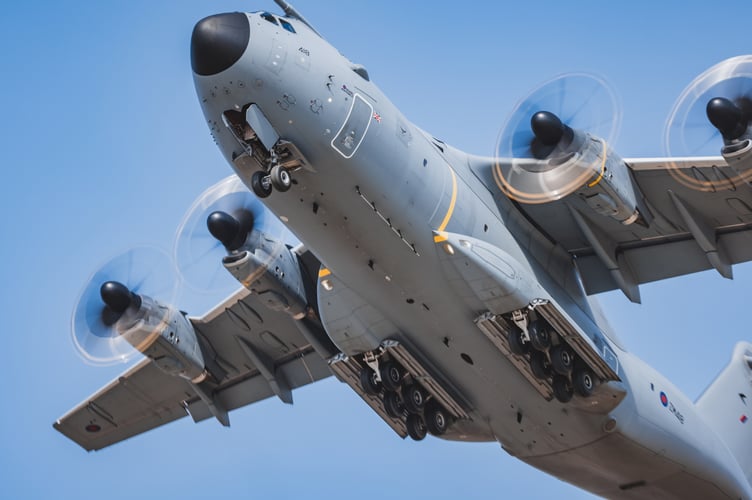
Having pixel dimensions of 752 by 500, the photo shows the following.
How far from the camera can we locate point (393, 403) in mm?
14266

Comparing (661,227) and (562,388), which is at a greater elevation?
(661,227)

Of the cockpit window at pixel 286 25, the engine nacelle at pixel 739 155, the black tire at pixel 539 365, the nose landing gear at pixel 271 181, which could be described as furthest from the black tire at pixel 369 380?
the engine nacelle at pixel 739 155

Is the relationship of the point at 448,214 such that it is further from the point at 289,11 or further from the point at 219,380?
the point at 219,380

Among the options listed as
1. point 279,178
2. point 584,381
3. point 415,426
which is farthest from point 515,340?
point 279,178

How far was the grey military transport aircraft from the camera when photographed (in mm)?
11781

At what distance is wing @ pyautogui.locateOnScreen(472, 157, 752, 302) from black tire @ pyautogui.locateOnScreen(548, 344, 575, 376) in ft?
5.35

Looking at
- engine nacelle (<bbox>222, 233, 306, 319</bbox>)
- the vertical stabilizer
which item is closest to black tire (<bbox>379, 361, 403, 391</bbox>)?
engine nacelle (<bbox>222, 233, 306, 319</bbox>)

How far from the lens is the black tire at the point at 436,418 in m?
14.4

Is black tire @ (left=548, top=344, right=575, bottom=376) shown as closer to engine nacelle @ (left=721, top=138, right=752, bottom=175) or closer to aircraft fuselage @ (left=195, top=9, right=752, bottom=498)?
aircraft fuselage @ (left=195, top=9, right=752, bottom=498)

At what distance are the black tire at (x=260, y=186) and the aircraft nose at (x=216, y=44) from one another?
1.23 metres

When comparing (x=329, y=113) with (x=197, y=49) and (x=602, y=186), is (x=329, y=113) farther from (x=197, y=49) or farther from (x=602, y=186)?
(x=602, y=186)

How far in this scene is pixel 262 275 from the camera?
45.6ft

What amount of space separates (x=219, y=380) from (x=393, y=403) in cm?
373

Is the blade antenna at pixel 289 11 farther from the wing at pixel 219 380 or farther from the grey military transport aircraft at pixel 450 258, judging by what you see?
the wing at pixel 219 380
